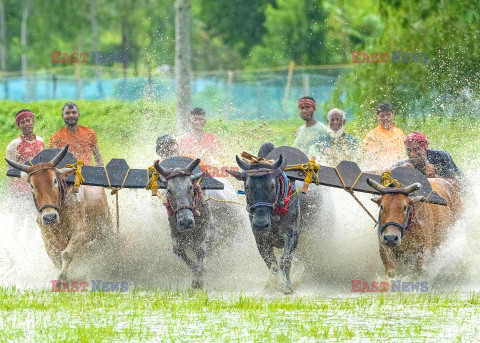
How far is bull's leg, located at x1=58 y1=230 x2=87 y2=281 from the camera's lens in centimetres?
1113

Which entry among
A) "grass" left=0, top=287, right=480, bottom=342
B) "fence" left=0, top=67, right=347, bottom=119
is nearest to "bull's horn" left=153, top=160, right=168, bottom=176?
"grass" left=0, top=287, right=480, bottom=342

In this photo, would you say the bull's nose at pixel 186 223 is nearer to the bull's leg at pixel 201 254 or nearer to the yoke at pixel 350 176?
the bull's leg at pixel 201 254

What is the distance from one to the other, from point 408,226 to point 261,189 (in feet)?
5.32

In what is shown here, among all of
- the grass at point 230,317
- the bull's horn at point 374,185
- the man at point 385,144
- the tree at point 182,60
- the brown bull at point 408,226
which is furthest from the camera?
the tree at point 182,60

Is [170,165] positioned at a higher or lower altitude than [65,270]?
higher

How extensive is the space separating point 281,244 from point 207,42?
34754 mm

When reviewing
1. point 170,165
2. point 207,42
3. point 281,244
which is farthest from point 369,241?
point 207,42

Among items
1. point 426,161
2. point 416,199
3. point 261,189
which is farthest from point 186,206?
point 426,161

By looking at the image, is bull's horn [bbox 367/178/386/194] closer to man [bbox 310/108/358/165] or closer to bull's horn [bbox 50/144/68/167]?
man [bbox 310/108/358/165]

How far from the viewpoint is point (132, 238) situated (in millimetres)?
12234

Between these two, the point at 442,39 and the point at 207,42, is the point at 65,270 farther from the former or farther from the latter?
the point at 207,42

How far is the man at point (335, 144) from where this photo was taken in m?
13.3

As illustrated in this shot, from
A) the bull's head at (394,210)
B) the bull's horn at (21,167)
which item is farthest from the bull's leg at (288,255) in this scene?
the bull's horn at (21,167)

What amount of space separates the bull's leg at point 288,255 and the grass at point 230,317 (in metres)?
0.40
